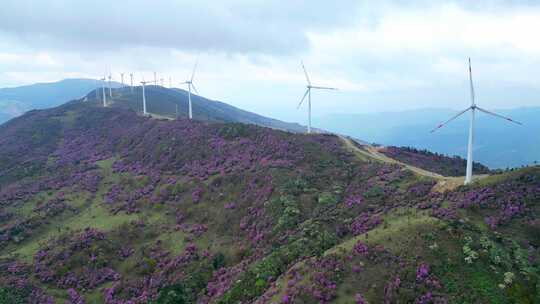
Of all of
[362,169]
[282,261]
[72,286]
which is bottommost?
[72,286]

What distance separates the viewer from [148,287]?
171 feet

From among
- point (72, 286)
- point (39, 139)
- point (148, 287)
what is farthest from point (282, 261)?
point (39, 139)

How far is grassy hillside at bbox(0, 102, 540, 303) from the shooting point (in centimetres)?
3525

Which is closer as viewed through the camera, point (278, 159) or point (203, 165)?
point (278, 159)

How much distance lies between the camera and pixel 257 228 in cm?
5738

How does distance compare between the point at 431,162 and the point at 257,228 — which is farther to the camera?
the point at 431,162

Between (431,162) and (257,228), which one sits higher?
(431,162)

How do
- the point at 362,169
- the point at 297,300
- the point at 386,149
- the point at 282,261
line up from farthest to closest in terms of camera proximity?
1. the point at 386,149
2. the point at 362,169
3. the point at 282,261
4. the point at 297,300

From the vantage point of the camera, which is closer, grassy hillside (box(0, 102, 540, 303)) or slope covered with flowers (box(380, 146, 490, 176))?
grassy hillside (box(0, 102, 540, 303))

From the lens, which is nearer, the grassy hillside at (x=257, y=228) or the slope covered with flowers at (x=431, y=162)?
the grassy hillside at (x=257, y=228)

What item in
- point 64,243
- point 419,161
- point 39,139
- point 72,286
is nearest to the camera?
point 72,286

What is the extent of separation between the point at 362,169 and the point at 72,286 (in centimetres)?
4742

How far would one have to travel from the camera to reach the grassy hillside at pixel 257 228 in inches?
1388

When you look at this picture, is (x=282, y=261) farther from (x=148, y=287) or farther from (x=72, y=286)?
(x=72, y=286)
